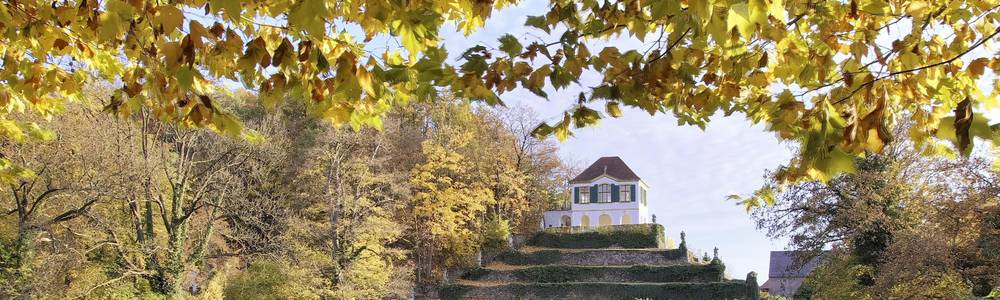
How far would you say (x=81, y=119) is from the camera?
57.4 ft

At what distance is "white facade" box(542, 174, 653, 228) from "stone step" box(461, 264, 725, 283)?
35.3ft

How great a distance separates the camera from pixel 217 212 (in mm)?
20344

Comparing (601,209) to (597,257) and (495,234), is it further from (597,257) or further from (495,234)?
(495,234)

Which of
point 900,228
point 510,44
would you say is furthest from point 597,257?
point 510,44

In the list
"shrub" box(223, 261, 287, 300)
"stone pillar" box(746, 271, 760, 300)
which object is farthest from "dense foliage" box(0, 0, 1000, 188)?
"stone pillar" box(746, 271, 760, 300)

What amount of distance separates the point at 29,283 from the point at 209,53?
1495 centimetres

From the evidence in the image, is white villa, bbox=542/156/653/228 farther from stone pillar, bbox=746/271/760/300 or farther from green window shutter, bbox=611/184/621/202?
stone pillar, bbox=746/271/760/300

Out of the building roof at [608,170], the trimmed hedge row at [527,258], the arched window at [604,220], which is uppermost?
the building roof at [608,170]

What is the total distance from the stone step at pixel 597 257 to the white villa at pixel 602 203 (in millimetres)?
7657

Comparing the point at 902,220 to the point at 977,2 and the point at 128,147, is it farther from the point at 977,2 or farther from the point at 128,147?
the point at 128,147

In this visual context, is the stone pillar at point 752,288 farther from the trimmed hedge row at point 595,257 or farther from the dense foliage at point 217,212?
the dense foliage at point 217,212

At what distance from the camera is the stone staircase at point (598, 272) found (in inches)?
1074

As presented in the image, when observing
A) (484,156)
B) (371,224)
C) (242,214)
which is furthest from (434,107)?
(242,214)

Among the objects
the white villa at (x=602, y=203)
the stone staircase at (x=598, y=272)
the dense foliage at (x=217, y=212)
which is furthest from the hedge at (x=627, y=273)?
the white villa at (x=602, y=203)
